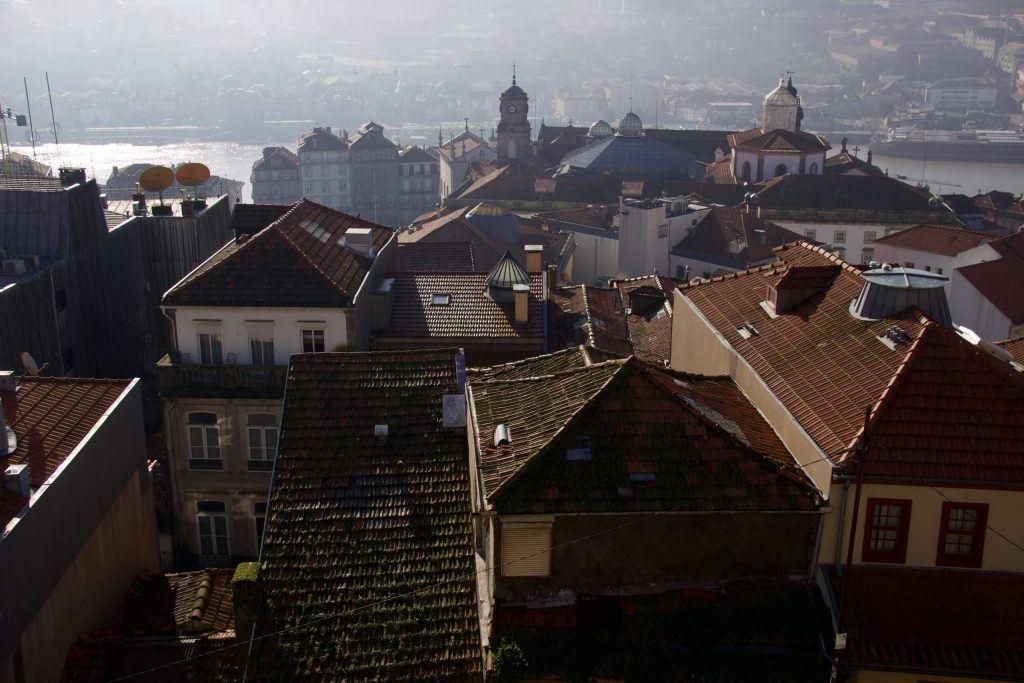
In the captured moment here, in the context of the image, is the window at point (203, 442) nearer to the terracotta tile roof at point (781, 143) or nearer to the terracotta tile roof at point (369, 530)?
the terracotta tile roof at point (369, 530)

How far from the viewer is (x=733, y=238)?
44938 millimetres

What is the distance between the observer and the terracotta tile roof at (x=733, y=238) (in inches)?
1741

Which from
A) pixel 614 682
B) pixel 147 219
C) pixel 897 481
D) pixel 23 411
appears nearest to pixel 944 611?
pixel 897 481

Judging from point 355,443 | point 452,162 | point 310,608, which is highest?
point 355,443

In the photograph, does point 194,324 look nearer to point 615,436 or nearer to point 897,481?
point 615,436

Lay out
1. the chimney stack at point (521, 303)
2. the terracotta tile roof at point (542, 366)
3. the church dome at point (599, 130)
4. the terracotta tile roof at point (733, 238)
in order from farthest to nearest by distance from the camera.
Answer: the church dome at point (599, 130)
the terracotta tile roof at point (733, 238)
the chimney stack at point (521, 303)
the terracotta tile roof at point (542, 366)

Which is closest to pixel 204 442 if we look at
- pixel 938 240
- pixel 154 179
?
pixel 154 179

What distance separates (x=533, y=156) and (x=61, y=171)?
62.8 metres

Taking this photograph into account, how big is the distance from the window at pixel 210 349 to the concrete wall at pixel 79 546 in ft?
13.6

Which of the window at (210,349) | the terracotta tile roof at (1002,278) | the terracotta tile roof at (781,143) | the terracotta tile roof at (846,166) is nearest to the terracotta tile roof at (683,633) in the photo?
the window at (210,349)

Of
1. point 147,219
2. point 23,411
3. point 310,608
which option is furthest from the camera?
point 147,219

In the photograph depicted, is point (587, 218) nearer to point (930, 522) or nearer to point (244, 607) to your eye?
point (930, 522)

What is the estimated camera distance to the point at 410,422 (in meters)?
15.3

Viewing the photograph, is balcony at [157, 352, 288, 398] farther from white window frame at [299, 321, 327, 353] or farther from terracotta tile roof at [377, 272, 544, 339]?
terracotta tile roof at [377, 272, 544, 339]
